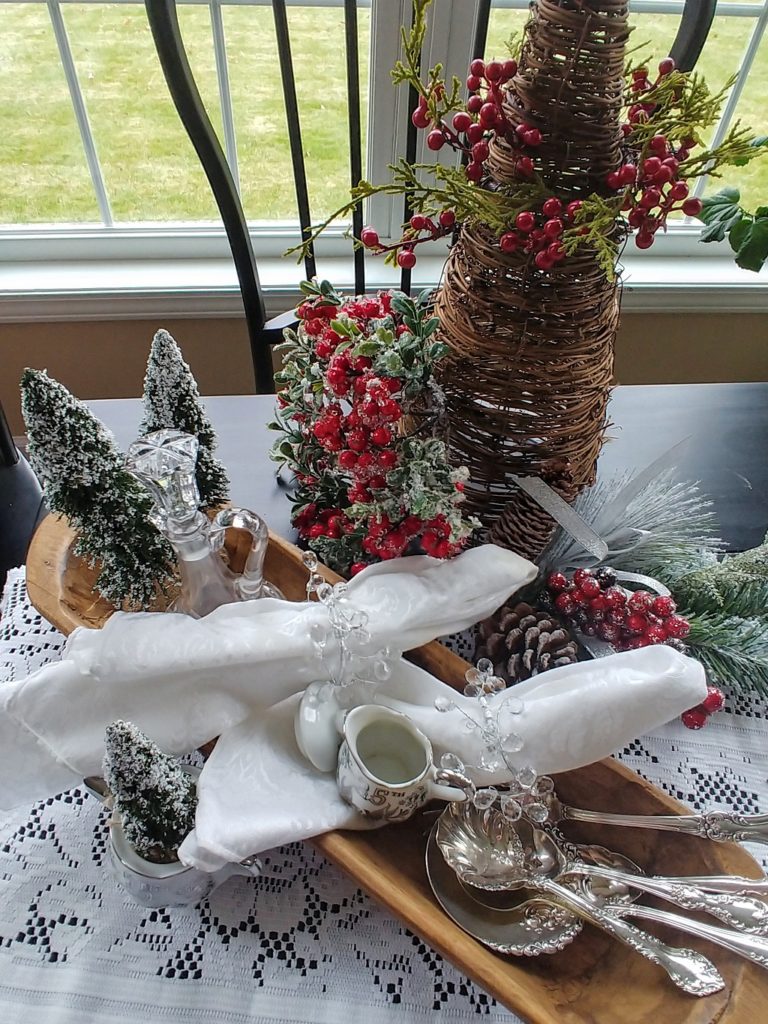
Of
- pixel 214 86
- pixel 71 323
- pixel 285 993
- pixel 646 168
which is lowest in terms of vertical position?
pixel 71 323

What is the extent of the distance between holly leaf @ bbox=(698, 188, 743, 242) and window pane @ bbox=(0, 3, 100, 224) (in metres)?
1.09

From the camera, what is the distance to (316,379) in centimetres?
61

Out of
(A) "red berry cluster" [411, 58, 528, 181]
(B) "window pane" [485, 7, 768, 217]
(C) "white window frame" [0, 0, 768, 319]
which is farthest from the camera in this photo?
(B) "window pane" [485, 7, 768, 217]

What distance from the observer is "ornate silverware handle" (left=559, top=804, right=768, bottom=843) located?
0.47 meters

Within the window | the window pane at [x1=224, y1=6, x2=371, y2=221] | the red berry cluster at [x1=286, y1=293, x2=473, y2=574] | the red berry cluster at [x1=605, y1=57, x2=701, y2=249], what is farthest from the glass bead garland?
the window pane at [x1=224, y1=6, x2=371, y2=221]

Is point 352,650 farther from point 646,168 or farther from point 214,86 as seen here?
point 214,86

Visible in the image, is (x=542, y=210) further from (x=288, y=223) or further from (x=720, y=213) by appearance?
(x=288, y=223)

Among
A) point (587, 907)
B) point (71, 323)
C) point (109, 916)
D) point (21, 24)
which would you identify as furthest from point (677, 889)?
point (21, 24)

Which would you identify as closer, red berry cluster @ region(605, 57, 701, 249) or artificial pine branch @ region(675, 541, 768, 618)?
red berry cluster @ region(605, 57, 701, 249)

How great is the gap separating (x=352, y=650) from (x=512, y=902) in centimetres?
18

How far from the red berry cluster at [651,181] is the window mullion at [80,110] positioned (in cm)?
106

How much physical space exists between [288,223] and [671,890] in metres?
1.29

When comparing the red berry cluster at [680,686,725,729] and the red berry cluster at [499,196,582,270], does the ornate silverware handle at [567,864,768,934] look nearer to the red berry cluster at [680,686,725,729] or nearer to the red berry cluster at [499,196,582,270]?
the red berry cluster at [680,686,725,729]

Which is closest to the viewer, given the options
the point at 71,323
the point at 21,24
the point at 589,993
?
the point at 589,993
